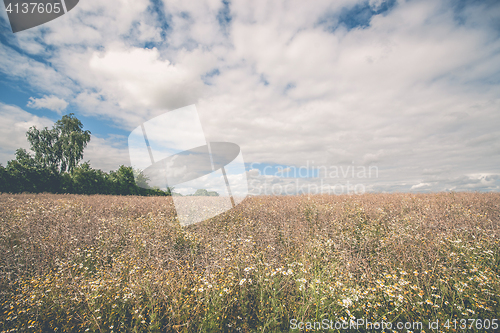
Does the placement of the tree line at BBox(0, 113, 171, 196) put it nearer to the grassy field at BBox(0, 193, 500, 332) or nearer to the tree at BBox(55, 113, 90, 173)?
the tree at BBox(55, 113, 90, 173)

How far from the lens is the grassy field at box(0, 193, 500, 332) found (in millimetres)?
2775

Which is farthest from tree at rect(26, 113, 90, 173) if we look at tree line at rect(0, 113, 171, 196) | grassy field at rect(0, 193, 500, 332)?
grassy field at rect(0, 193, 500, 332)

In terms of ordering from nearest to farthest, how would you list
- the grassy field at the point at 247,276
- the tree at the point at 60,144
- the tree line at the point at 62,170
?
the grassy field at the point at 247,276
the tree line at the point at 62,170
the tree at the point at 60,144

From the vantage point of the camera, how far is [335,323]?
2.70 metres

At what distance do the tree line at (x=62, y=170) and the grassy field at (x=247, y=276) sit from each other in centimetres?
1995

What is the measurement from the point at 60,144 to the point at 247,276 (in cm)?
3931

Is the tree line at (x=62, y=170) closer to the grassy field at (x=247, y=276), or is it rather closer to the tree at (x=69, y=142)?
the tree at (x=69, y=142)

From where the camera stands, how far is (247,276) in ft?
11.7

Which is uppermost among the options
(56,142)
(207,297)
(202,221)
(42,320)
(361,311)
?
(56,142)

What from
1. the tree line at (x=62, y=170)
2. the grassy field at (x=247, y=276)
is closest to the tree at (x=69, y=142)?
the tree line at (x=62, y=170)

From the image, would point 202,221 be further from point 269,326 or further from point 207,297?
point 269,326

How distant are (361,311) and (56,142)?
41.4 m

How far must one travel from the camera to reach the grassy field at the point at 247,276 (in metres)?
2.78

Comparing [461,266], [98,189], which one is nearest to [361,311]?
[461,266]
